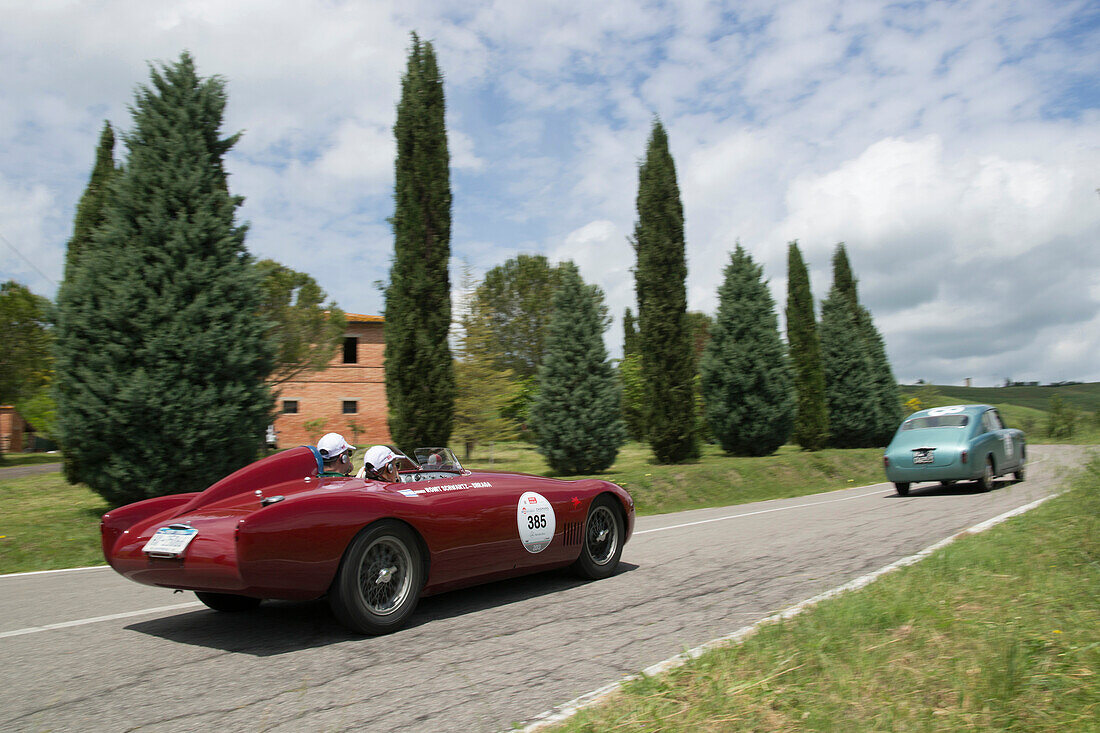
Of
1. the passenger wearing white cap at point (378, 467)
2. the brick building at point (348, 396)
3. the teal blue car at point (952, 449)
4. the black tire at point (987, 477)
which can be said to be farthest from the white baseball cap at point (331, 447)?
the brick building at point (348, 396)

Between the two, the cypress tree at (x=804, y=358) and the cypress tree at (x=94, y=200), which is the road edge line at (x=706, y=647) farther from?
the cypress tree at (x=804, y=358)

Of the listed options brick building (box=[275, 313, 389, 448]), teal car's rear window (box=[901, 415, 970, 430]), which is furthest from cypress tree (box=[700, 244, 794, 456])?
brick building (box=[275, 313, 389, 448])

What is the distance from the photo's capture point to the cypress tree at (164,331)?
11.1 metres

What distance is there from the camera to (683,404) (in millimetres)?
22984

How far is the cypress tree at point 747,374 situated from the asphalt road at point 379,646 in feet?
56.0

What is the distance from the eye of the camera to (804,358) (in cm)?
3011

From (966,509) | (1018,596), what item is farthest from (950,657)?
(966,509)

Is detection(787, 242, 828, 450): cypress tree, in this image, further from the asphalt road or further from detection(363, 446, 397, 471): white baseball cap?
detection(363, 446, 397, 471): white baseball cap

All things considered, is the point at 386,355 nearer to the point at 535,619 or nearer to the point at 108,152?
the point at 108,152

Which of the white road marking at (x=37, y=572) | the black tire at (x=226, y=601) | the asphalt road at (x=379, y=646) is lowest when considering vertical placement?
the white road marking at (x=37, y=572)

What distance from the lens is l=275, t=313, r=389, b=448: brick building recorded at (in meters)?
38.2

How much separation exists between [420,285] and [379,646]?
46.7 feet

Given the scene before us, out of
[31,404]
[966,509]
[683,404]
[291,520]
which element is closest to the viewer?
[291,520]

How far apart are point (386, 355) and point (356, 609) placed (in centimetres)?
1426
